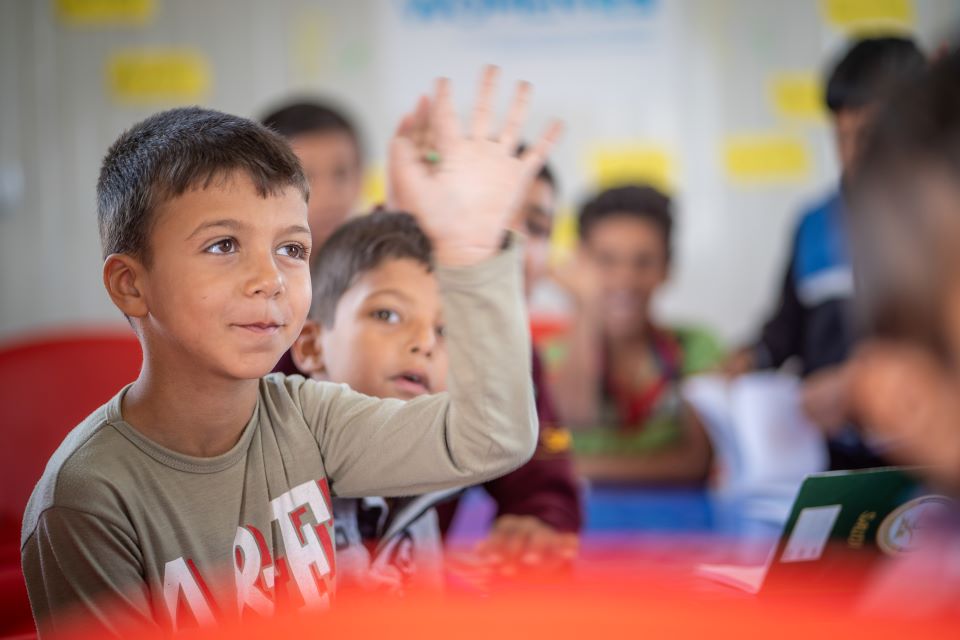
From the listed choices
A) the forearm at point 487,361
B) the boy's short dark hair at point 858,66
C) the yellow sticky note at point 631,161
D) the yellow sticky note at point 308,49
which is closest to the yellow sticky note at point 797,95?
the yellow sticky note at point 631,161

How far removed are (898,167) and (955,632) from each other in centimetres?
17

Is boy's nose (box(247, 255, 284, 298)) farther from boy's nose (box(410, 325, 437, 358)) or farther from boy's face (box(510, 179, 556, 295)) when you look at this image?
boy's face (box(510, 179, 556, 295))

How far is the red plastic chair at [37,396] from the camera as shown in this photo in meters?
0.82

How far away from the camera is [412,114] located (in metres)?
0.62

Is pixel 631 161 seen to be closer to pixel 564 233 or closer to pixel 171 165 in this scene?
pixel 564 233

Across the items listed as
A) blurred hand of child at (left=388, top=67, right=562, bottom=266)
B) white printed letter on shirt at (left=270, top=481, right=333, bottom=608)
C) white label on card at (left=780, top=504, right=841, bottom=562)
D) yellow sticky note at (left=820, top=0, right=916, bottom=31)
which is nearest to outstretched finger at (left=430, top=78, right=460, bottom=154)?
blurred hand of child at (left=388, top=67, right=562, bottom=266)

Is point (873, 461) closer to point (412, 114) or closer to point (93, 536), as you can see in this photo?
point (412, 114)

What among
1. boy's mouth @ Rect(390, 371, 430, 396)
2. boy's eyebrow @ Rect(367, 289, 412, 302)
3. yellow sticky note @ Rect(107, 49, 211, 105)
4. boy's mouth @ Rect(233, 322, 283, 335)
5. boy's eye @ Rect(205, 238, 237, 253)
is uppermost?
yellow sticky note @ Rect(107, 49, 211, 105)

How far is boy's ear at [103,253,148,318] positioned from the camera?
50cm

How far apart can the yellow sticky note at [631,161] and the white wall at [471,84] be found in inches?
0.9

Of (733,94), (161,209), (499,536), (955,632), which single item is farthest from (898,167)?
(733,94)

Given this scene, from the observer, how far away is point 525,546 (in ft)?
2.62

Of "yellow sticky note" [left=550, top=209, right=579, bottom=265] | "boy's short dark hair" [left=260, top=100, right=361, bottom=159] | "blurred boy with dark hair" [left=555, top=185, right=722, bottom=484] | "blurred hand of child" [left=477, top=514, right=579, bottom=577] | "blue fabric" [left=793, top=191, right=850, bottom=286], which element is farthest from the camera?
"yellow sticky note" [left=550, top=209, right=579, bottom=265]

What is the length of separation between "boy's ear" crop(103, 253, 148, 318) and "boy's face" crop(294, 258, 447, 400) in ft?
0.46
